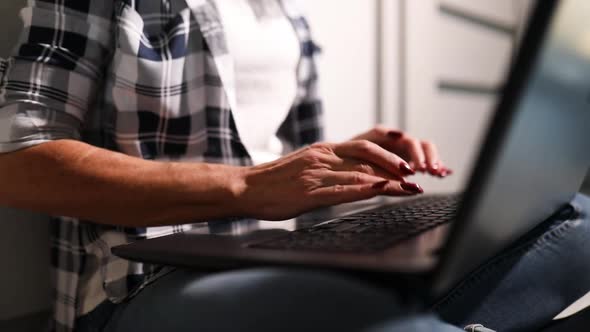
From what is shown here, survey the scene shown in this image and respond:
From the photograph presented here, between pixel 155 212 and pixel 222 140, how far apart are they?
0.57 feet

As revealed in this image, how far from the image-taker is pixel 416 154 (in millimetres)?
709

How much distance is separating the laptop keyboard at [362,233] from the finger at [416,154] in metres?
0.17

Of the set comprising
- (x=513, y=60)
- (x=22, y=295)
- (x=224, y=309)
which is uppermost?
(x=513, y=60)

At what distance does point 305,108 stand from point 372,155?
0.39 metres

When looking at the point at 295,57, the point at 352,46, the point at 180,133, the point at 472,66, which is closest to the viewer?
the point at 180,133

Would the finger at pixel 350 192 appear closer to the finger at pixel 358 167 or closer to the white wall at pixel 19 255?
the finger at pixel 358 167

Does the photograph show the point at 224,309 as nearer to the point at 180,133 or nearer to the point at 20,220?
the point at 180,133

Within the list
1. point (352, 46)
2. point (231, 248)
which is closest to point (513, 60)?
point (231, 248)

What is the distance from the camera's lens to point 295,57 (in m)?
0.80

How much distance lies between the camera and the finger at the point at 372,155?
51cm

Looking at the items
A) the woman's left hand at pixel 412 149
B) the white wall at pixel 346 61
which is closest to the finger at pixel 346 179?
the woman's left hand at pixel 412 149

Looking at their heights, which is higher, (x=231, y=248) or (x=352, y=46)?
(x=352, y=46)

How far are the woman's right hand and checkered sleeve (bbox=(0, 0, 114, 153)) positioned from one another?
0.20m

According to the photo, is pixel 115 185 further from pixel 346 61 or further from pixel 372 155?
pixel 346 61
